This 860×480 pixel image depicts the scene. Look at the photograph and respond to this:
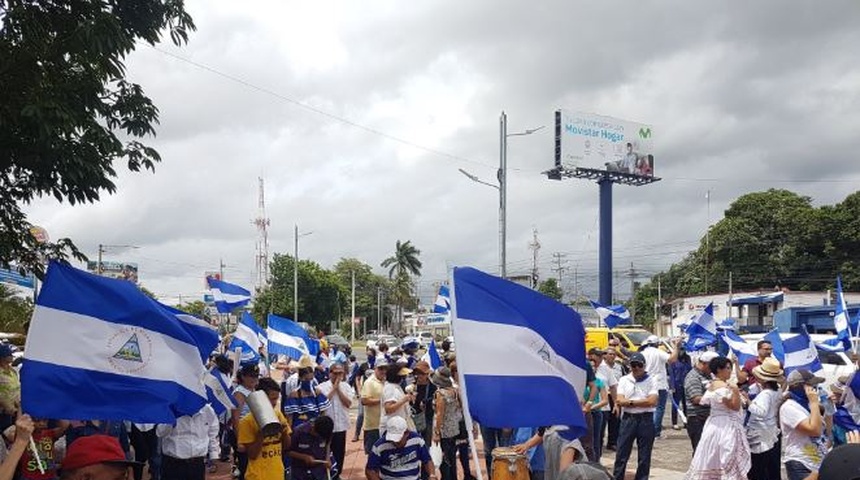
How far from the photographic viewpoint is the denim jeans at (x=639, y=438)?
9328 mm

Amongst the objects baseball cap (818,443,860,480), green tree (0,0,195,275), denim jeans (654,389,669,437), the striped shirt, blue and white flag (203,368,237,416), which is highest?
green tree (0,0,195,275)

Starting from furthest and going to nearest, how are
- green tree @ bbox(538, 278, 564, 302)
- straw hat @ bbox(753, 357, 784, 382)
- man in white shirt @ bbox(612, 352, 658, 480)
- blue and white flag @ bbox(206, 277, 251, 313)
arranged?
green tree @ bbox(538, 278, 564, 302) → blue and white flag @ bbox(206, 277, 251, 313) → man in white shirt @ bbox(612, 352, 658, 480) → straw hat @ bbox(753, 357, 784, 382)

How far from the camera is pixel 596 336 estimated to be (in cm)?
2262

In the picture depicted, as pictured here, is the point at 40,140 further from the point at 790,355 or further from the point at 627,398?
the point at 790,355

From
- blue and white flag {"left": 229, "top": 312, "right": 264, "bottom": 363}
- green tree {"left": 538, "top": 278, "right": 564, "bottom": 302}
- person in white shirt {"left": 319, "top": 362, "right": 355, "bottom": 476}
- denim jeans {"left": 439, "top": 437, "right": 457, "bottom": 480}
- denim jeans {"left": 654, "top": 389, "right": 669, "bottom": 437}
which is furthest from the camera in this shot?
green tree {"left": 538, "top": 278, "right": 564, "bottom": 302}

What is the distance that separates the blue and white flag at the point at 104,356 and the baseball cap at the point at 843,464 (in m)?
4.13

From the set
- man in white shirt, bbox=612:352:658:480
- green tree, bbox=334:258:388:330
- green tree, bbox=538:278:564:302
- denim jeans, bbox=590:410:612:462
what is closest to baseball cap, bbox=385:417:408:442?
man in white shirt, bbox=612:352:658:480

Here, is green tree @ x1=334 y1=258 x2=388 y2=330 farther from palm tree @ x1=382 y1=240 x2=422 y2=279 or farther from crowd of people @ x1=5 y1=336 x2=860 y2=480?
crowd of people @ x1=5 y1=336 x2=860 y2=480

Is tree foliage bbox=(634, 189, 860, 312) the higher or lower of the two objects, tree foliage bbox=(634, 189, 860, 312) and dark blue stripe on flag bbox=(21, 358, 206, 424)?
the higher

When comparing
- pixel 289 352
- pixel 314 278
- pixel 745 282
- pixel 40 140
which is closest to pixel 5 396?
pixel 40 140

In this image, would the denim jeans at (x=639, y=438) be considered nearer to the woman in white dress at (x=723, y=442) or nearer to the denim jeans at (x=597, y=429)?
the denim jeans at (x=597, y=429)

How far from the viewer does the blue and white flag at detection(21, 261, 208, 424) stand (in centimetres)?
491

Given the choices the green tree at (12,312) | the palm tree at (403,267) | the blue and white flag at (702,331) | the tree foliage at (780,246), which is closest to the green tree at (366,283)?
the palm tree at (403,267)

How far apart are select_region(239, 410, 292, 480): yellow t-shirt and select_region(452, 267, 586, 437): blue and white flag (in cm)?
267
